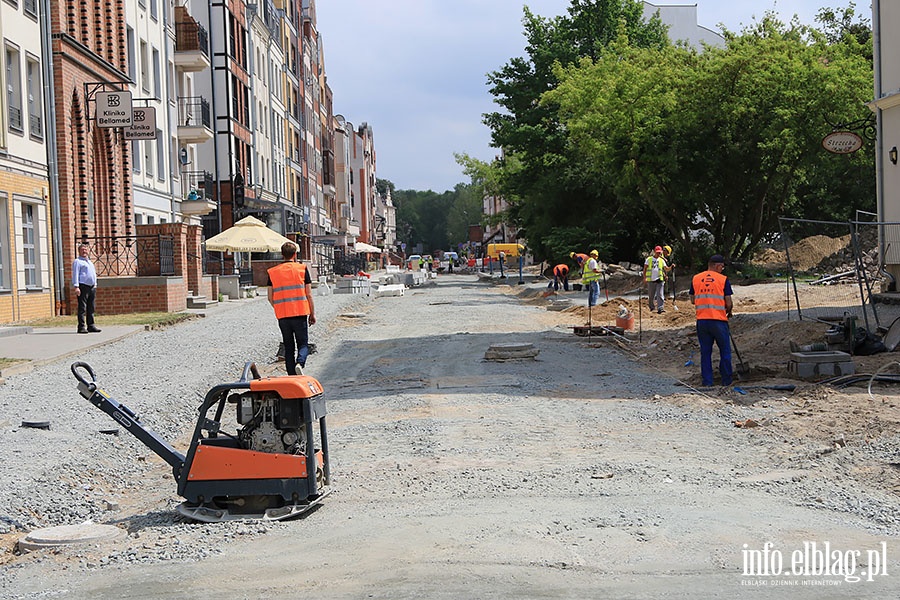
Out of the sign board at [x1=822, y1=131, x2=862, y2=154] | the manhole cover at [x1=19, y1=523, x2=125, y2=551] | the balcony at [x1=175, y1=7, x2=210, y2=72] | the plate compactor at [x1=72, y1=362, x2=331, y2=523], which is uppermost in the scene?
the balcony at [x1=175, y1=7, x2=210, y2=72]

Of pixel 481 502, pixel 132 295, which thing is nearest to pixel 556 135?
pixel 132 295

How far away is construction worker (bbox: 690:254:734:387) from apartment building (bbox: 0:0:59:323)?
51.0 feet

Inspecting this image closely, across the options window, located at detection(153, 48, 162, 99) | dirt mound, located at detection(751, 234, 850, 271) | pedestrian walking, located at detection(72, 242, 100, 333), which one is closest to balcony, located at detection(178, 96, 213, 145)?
window, located at detection(153, 48, 162, 99)

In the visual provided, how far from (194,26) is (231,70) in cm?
917

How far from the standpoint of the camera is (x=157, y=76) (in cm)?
3709

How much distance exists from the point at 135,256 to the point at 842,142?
18.7 meters

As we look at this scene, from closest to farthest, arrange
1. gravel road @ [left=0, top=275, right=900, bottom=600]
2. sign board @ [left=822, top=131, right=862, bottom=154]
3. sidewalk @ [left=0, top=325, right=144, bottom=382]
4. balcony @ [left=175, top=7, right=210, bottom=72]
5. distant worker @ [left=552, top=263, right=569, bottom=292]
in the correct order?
1. gravel road @ [left=0, top=275, right=900, bottom=600]
2. sidewalk @ [left=0, top=325, right=144, bottom=382]
3. sign board @ [left=822, top=131, right=862, bottom=154]
4. distant worker @ [left=552, top=263, right=569, bottom=292]
5. balcony @ [left=175, top=7, right=210, bottom=72]

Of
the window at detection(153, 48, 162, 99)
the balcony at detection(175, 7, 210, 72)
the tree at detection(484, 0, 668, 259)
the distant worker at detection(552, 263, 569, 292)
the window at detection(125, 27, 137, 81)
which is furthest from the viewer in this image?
the tree at detection(484, 0, 668, 259)

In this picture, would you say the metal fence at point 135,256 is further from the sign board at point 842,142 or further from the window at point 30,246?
the sign board at point 842,142

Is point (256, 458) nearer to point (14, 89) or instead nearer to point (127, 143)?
point (14, 89)

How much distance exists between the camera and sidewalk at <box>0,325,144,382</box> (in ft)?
50.3

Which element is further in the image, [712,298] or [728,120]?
[728,120]

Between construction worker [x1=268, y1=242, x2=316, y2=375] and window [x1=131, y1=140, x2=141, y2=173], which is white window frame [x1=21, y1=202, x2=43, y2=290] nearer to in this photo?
window [x1=131, y1=140, x2=141, y2=173]

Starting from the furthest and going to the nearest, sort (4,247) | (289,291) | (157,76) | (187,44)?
(187,44)
(157,76)
(4,247)
(289,291)
